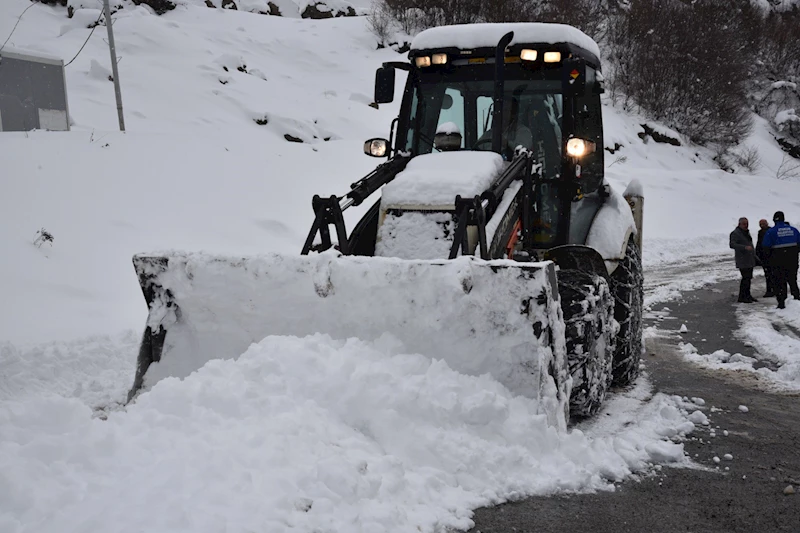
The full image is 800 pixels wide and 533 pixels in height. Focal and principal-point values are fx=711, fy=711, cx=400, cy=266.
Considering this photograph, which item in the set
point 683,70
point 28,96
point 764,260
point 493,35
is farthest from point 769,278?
point 683,70

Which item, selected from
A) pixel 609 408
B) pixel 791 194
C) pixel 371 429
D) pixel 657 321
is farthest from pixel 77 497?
pixel 791 194

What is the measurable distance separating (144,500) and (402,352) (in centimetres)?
158

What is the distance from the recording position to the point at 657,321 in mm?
8750

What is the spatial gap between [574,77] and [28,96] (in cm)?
1173

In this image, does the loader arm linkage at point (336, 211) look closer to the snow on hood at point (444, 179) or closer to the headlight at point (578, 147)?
the snow on hood at point (444, 179)

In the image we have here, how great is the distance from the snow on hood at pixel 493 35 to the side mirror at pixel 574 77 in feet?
0.56

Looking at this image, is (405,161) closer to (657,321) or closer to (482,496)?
(482,496)

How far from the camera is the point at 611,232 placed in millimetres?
5457

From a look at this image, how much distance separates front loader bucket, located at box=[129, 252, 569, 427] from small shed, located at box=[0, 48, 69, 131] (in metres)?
10.8

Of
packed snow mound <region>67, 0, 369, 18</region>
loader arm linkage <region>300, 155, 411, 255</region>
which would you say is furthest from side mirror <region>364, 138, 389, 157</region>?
packed snow mound <region>67, 0, 369, 18</region>

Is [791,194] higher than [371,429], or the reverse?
[371,429]

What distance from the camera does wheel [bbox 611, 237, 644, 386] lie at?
211 inches

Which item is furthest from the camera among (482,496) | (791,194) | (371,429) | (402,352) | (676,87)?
(676,87)

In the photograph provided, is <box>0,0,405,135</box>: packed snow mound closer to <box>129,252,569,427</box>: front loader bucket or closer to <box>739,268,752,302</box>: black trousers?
<box>129,252,569,427</box>: front loader bucket
